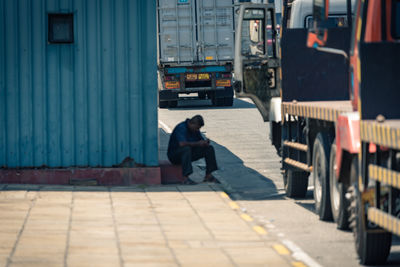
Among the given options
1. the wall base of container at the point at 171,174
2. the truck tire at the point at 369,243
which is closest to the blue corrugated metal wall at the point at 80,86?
the wall base of container at the point at 171,174

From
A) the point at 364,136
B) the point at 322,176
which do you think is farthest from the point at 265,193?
the point at 364,136

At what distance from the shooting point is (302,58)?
13367mm

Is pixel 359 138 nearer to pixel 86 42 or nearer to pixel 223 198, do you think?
pixel 223 198

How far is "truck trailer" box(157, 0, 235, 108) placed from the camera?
30172 millimetres

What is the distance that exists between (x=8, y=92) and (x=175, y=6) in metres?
16.2

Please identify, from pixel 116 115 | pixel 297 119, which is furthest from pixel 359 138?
pixel 116 115

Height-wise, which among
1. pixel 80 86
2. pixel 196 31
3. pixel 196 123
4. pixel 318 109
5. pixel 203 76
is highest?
pixel 196 31

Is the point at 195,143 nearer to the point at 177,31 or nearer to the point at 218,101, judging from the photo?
the point at 177,31

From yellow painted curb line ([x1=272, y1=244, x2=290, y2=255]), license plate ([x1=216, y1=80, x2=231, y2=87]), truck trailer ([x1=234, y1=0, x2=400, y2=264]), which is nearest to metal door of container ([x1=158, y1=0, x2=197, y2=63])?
license plate ([x1=216, y1=80, x2=231, y2=87])

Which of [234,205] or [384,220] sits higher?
[384,220]

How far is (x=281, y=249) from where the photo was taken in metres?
9.44

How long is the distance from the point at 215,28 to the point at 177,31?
1230 mm

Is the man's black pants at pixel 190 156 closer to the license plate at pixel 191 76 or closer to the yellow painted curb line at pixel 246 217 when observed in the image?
the yellow painted curb line at pixel 246 217

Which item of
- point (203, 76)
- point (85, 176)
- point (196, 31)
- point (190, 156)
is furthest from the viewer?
point (203, 76)
